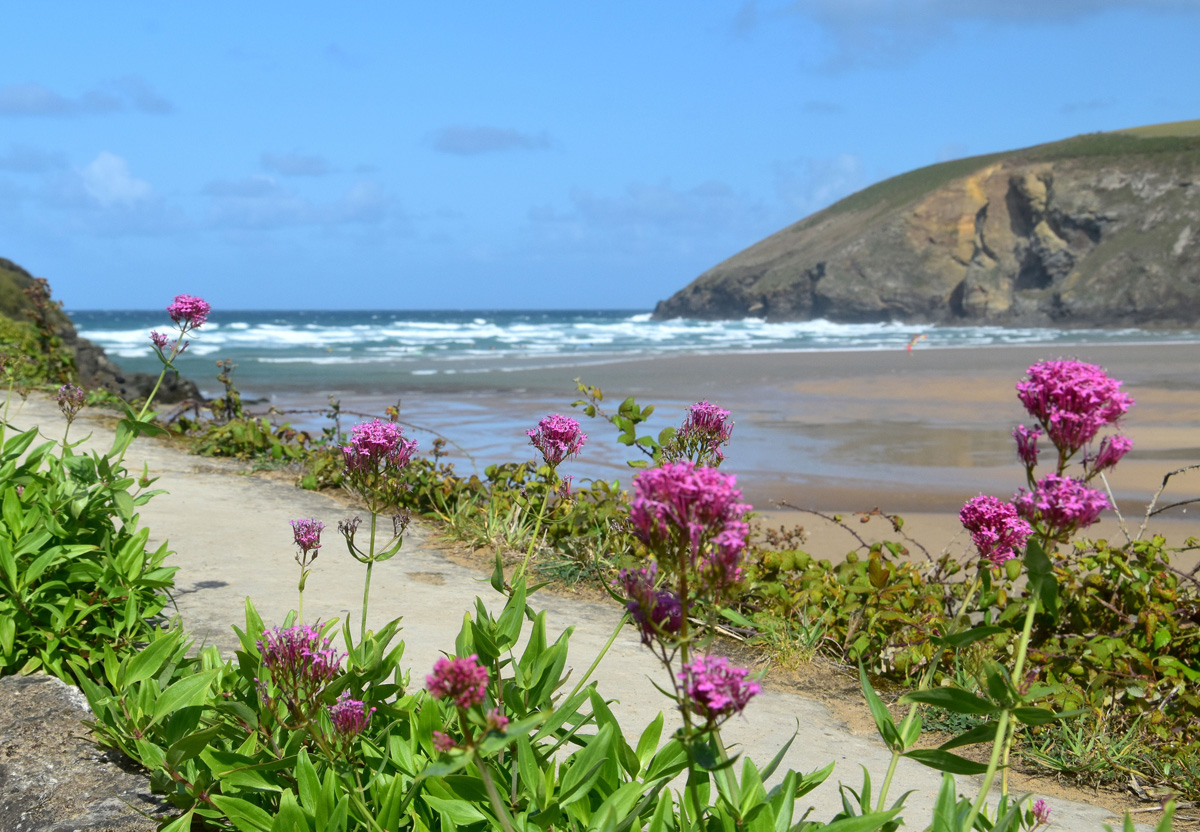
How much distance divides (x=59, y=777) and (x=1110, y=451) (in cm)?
266

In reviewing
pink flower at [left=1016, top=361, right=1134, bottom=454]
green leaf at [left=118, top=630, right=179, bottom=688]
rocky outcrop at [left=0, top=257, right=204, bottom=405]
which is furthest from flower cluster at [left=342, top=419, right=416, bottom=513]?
rocky outcrop at [left=0, top=257, right=204, bottom=405]

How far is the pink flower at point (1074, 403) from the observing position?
167 cm

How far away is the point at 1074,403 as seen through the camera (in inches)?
65.9

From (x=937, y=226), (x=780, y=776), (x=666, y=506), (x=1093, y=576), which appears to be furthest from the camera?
(x=937, y=226)

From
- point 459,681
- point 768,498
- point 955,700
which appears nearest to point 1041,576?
point 955,700

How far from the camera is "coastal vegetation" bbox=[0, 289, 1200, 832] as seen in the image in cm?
152

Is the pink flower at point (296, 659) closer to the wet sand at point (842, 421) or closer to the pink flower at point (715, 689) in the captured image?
the pink flower at point (715, 689)

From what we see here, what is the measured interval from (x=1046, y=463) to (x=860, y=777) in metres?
8.61

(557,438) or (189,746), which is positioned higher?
(557,438)

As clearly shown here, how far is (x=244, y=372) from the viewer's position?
26469 millimetres

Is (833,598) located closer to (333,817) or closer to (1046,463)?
(333,817)

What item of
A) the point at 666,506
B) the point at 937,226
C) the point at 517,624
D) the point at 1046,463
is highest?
the point at 937,226

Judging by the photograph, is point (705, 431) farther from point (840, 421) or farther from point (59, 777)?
point (840, 421)

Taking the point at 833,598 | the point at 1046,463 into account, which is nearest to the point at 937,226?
the point at 1046,463
